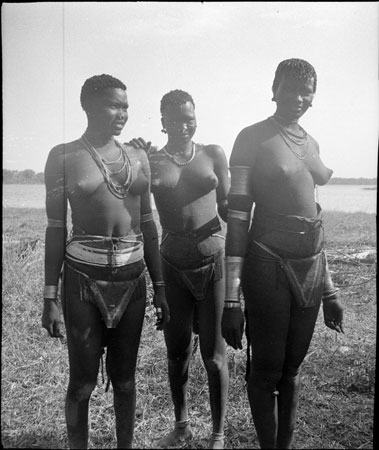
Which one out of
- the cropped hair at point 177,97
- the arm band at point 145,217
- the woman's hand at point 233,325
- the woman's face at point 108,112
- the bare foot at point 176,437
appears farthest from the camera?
the bare foot at point 176,437

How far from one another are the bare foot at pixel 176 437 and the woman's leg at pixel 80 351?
649 mm

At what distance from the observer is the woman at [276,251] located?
117 inches

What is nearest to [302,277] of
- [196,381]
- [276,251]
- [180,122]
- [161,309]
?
[276,251]

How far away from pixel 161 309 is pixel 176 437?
91 centimetres

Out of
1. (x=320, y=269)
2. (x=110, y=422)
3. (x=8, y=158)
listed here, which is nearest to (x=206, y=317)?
(x=320, y=269)

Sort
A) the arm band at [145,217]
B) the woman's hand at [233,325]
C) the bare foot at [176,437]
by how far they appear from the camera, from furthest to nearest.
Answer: the bare foot at [176,437] → the arm band at [145,217] → the woman's hand at [233,325]

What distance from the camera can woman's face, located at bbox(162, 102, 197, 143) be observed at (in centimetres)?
334

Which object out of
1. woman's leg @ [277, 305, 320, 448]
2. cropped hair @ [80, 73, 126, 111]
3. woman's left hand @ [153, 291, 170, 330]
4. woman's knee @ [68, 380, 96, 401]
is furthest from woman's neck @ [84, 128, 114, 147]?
woman's leg @ [277, 305, 320, 448]

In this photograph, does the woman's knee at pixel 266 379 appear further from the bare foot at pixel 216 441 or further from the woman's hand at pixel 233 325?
the bare foot at pixel 216 441

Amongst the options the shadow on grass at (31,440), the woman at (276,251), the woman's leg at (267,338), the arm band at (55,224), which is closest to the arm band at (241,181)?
the woman at (276,251)

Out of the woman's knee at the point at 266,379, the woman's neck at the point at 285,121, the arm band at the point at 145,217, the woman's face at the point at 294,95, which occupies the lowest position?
the woman's knee at the point at 266,379

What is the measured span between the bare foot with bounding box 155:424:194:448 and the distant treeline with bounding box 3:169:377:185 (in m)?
1.86

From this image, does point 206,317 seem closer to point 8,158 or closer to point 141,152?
point 141,152

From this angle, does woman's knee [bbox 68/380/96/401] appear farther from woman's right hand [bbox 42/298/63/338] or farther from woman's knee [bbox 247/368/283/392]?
woman's knee [bbox 247/368/283/392]
